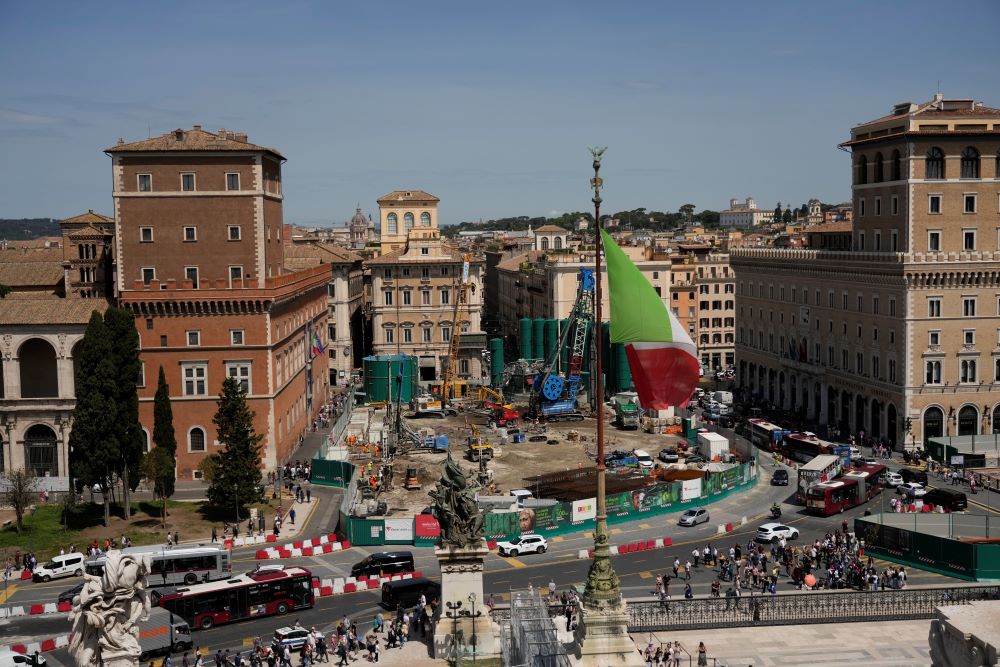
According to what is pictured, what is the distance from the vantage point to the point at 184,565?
148ft

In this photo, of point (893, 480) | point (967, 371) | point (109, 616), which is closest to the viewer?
point (109, 616)

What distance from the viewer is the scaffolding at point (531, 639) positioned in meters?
27.9

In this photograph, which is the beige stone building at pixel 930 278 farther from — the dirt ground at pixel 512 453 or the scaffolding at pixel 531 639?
the scaffolding at pixel 531 639

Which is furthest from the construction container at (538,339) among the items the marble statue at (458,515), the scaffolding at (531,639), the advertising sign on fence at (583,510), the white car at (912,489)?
the marble statue at (458,515)

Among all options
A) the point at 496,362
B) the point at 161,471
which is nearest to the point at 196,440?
the point at 161,471

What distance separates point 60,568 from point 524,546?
20426mm

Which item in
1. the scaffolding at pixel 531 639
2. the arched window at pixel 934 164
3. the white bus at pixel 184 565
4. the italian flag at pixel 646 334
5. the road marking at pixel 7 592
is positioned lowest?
the road marking at pixel 7 592

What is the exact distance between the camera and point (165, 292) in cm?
6438

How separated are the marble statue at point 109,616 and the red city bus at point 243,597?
1022 inches

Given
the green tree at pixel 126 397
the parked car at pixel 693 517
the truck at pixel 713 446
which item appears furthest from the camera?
the truck at pixel 713 446

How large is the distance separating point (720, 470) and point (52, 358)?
133 ft

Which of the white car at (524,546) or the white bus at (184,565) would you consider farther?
the white car at (524,546)

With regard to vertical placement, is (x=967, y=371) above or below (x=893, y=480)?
above

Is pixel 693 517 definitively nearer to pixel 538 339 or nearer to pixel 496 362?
pixel 496 362
